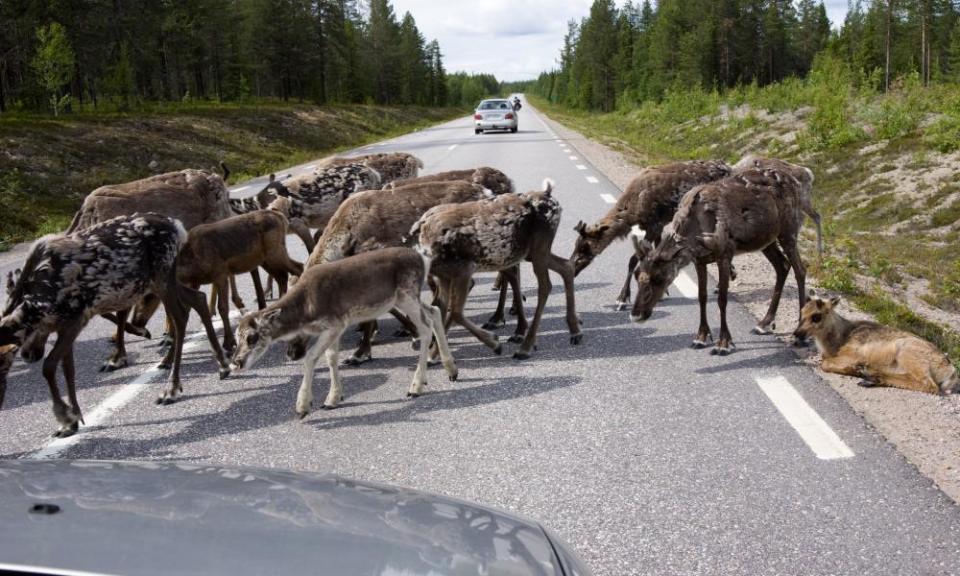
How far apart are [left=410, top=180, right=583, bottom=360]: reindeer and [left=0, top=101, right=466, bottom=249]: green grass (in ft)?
35.7

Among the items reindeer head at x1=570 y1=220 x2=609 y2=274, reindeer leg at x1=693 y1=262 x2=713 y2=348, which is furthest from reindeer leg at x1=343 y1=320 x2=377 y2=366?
reindeer leg at x1=693 y1=262 x2=713 y2=348

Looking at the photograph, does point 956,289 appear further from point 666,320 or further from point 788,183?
point 666,320

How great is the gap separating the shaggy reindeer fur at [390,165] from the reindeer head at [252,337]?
5195 millimetres

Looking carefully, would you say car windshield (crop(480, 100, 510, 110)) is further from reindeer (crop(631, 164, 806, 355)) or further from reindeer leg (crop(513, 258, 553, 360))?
reindeer leg (crop(513, 258, 553, 360))

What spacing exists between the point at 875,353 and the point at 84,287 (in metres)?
5.94

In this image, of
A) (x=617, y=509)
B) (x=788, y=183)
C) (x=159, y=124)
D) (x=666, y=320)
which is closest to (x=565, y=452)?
(x=617, y=509)

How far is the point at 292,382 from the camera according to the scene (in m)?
6.80

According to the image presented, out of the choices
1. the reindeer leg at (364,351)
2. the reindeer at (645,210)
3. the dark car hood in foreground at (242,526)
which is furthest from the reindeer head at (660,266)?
the dark car hood in foreground at (242,526)

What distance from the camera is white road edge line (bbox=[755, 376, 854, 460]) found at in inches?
196

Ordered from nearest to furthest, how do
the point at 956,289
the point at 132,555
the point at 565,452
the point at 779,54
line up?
1. the point at 132,555
2. the point at 565,452
3. the point at 956,289
4. the point at 779,54

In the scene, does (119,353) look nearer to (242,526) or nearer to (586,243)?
(586,243)

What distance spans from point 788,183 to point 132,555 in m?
7.76

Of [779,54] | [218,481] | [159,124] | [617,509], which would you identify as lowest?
[617,509]

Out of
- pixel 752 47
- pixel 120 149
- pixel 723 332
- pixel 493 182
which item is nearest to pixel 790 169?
pixel 723 332
